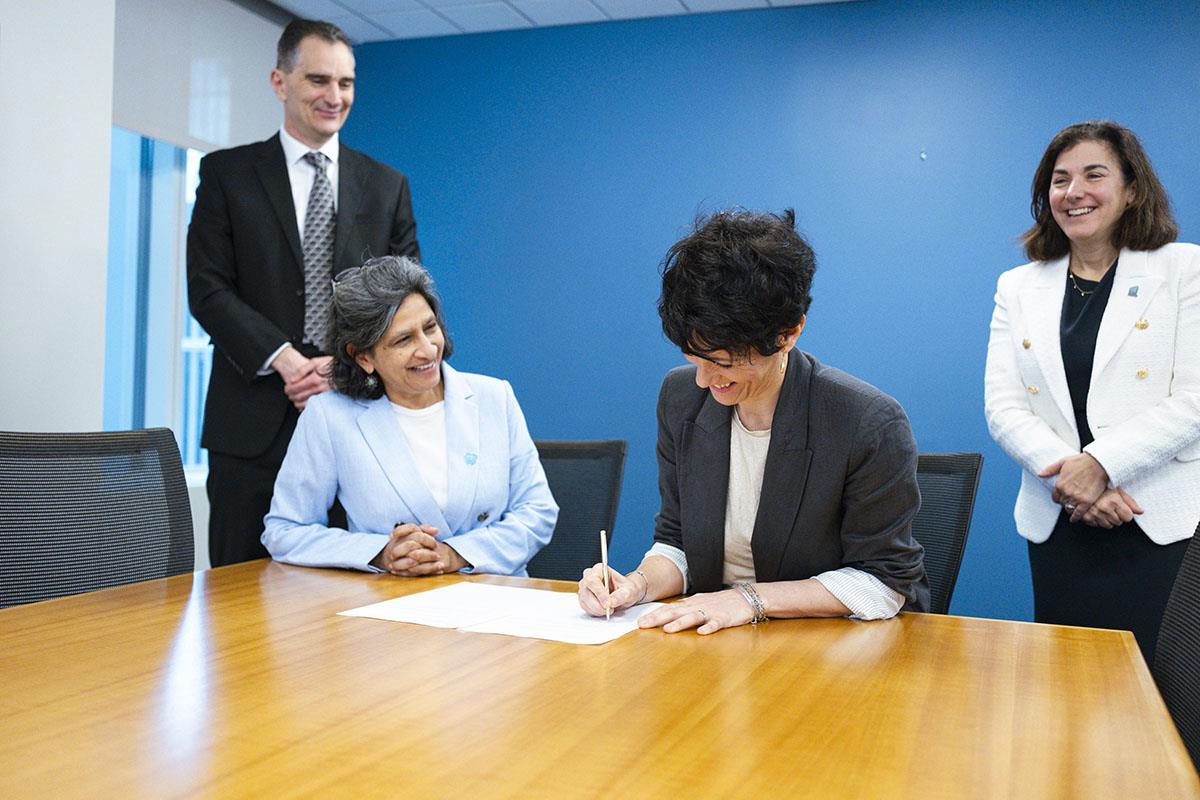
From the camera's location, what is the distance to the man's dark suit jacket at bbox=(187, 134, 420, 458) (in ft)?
9.37

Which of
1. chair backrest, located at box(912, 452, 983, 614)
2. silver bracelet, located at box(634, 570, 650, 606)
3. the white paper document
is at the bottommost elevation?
the white paper document

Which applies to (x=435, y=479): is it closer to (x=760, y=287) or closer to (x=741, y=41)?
(x=760, y=287)

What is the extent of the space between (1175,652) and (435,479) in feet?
4.90

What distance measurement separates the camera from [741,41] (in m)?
5.13

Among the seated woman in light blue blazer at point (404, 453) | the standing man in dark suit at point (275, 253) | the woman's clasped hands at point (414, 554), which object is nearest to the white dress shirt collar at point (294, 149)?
the standing man in dark suit at point (275, 253)

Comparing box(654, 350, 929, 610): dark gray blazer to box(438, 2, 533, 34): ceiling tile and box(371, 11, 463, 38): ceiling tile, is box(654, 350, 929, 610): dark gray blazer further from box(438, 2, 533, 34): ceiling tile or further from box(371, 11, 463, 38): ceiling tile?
box(371, 11, 463, 38): ceiling tile

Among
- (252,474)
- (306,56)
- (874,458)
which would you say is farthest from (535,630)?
(306,56)

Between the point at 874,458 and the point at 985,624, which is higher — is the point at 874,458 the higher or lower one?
the higher one

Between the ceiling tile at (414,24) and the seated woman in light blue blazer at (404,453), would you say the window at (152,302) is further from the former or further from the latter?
the seated woman in light blue blazer at (404,453)

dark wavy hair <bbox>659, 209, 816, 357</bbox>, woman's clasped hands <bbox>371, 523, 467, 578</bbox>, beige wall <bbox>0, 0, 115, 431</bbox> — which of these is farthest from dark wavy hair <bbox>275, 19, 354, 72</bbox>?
dark wavy hair <bbox>659, 209, 816, 357</bbox>

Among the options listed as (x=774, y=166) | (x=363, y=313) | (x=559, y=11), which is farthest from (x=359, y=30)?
(x=363, y=313)

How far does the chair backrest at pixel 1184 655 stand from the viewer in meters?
1.40

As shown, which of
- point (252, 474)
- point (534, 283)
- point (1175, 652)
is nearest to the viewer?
point (1175, 652)

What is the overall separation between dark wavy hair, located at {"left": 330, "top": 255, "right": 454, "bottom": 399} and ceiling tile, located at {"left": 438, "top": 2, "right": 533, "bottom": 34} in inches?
122
